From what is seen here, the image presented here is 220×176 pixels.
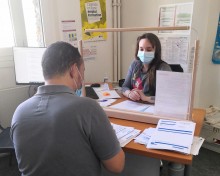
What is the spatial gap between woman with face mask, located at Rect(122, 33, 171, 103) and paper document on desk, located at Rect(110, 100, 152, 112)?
59mm

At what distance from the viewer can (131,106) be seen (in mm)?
1596

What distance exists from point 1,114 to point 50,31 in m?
1.03

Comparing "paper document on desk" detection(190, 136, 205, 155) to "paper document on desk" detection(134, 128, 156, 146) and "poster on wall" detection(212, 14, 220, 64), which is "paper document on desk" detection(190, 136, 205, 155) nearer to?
"paper document on desk" detection(134, 128, 156, 146)

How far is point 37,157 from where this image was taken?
2.71 feet

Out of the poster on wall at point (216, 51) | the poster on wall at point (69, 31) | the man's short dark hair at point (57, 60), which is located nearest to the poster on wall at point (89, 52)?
the poster on wall at point (69, 31)

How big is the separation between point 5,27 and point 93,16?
102 cm

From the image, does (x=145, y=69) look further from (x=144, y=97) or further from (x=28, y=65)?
(x=28, y=65)

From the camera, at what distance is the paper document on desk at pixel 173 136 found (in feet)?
3.40

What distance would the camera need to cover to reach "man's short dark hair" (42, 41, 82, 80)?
0.87 meters

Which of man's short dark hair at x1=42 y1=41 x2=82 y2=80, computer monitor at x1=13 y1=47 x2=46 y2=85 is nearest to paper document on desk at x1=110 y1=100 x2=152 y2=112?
man's short dark hair at x1=42 y1=41 x2=82 y2=80

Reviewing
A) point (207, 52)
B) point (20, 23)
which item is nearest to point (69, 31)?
point (20, 23)

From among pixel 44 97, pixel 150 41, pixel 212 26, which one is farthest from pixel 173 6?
pixel 44 97

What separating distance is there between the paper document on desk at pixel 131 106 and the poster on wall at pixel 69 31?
117cm

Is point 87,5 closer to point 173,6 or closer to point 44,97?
point 173,6
